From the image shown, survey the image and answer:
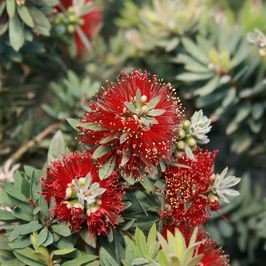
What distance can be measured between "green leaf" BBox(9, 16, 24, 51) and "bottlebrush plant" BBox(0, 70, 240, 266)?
298mm

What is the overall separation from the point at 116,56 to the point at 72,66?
13 cm

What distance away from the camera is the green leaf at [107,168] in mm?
1087

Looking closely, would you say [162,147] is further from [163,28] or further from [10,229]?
[163,28]

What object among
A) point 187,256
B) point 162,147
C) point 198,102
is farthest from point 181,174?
point 198,102

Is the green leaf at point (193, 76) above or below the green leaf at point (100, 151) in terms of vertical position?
above

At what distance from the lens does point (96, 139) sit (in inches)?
44.3

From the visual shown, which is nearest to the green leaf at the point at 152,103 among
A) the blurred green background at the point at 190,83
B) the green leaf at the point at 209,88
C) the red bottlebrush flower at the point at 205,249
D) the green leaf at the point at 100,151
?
the green leaf at the point at 100,151

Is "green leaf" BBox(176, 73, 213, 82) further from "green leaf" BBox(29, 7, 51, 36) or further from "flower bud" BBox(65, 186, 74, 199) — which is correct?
"flower bud" BBox(65, 186, 74, 199)

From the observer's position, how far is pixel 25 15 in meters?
1.38

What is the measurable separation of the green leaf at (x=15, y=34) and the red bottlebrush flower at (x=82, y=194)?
1.18ft

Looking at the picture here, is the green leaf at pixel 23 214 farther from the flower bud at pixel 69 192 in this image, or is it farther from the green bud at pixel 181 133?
the green bud at pixel 181 133

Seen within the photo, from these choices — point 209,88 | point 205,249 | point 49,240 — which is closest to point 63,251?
point 49,240

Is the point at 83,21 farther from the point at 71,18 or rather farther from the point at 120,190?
the point at 120,190

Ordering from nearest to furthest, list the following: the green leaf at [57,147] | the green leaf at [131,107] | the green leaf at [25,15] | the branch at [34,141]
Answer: the green leaf at [131,107], the green leaf at [57,147], the green leaf at [25,15], the branch at [34,141]
